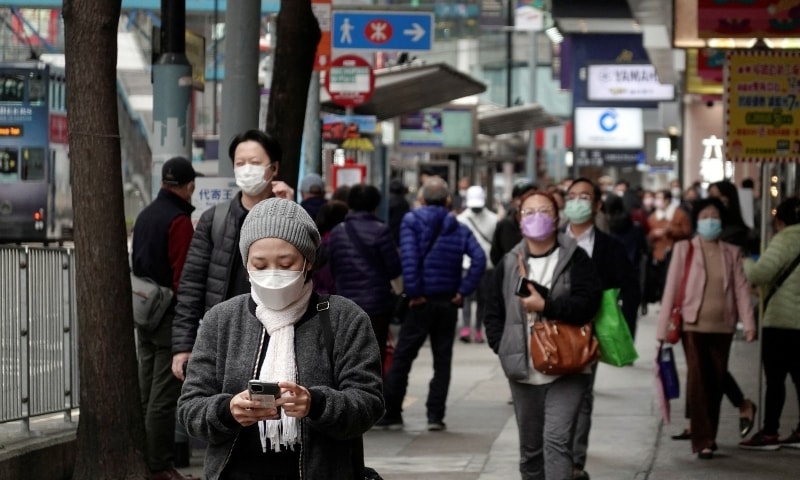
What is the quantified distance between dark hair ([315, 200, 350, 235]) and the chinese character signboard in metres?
3.04

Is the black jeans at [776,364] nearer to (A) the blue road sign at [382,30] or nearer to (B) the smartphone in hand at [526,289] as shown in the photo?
(B) the smartphone in hand at [526,289]

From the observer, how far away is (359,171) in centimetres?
2073

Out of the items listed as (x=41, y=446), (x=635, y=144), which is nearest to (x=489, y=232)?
(x=41, y=446)

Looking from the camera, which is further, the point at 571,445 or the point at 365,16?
the point at 365,16

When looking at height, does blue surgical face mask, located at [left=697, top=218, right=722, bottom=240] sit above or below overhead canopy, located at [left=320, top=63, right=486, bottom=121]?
below

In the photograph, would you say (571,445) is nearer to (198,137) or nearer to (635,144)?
(198,137)

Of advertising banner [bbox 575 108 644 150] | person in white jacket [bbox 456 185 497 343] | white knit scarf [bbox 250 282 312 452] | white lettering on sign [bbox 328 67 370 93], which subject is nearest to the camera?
white knit scarf [bbox 250 282 312 452]

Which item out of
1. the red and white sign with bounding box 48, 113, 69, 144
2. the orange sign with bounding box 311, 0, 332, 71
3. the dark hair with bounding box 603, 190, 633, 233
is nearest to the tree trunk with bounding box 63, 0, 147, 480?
the orange sign with bounding box 311, 0, 332, 71

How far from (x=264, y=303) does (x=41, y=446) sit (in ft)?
16.9

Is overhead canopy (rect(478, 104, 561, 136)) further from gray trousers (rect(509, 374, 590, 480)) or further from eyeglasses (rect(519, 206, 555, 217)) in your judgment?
gray trousers (rect(509, 374, 590, 480))

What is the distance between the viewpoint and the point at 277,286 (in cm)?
480

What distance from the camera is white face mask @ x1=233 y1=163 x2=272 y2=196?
7781 mm

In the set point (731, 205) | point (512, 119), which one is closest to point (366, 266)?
point (731, 205)

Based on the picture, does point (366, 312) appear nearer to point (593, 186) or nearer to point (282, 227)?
point (593, 186)
